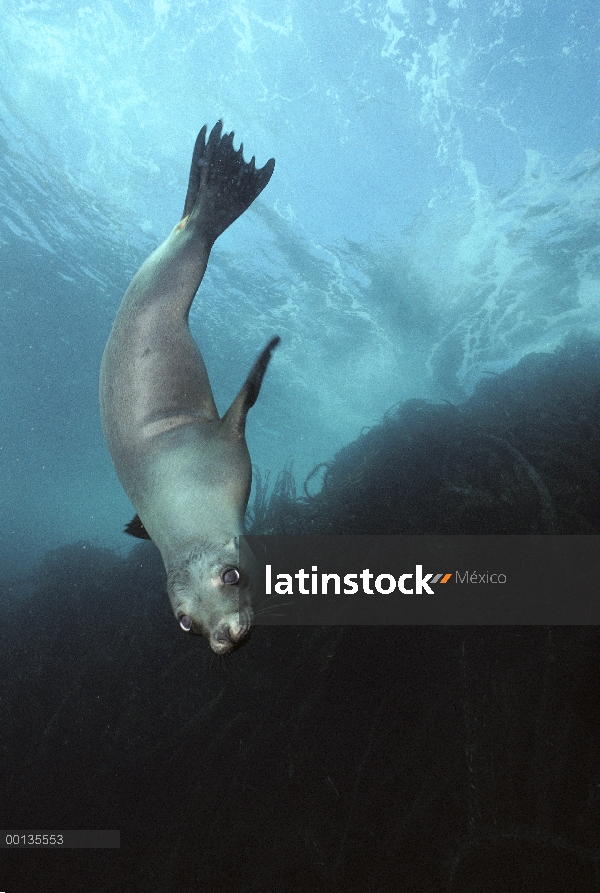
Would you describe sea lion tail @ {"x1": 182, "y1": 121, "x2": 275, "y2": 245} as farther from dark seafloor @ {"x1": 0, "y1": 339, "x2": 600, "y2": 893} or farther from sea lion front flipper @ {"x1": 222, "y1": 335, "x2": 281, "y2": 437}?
dark seafloor @ {"x1": 0, "y1": 339, "x2": 600, "y2": 893}

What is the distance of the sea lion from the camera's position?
1.48 m

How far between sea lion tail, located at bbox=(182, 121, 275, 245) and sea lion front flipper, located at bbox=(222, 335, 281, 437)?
92cm

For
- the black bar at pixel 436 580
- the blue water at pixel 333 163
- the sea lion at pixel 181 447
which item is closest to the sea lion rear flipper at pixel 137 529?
the sea lion at pixel 181 447

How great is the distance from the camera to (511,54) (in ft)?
29.4

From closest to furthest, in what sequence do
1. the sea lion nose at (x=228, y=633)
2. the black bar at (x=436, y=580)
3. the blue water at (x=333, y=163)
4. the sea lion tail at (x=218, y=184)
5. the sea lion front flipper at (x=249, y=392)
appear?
the sea lion nose at (x=228, y=633) < the sea lion front flipper at (x=249, y=392) < the sea lion tail at (x=218, y=184) < the black bar at (x=436, y=580) < the blue water at (x=333, y=163)

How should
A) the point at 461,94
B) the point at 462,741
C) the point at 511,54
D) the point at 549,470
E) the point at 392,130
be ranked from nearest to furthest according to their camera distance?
the point at 462,741, the point at 549,470, the point at 511,54, the point at 461,94, the point at 392,130

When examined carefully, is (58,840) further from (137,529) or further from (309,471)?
(309,471)

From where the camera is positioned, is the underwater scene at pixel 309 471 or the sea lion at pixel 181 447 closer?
the sea lion at pixel 181 447

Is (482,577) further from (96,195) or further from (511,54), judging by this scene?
(96,195)

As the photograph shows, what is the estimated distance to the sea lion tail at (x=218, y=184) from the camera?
214 cm

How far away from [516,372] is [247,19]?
942 centimetres

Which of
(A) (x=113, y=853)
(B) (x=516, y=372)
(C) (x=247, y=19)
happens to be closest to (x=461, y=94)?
(C) (x=247, y=19)

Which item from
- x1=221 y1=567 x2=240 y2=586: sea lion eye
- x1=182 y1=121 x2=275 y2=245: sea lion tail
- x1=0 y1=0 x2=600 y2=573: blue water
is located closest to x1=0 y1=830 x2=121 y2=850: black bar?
x1=221 y1=567 x2=240 y2=586: sea lion eye

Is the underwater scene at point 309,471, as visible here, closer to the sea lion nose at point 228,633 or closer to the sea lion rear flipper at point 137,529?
the sea lion nose at point 228,633
